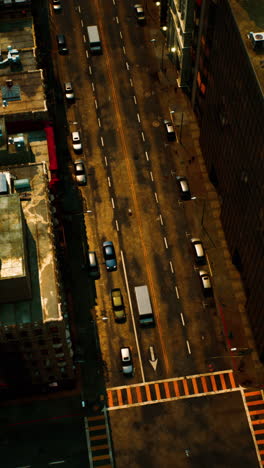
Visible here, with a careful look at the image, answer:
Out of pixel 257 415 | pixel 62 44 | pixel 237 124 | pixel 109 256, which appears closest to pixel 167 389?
pixel 257 415

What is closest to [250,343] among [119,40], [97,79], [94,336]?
[94,336]

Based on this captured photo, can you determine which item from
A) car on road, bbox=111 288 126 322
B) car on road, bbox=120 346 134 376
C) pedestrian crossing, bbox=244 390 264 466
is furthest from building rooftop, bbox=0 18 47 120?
pedestrian crossing, bbox=244 390 264 466

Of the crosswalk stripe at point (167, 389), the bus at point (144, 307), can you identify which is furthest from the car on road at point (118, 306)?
the crosswalk stripe at point (167, 389)

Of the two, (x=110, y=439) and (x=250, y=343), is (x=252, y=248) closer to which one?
(x=250, y=343)

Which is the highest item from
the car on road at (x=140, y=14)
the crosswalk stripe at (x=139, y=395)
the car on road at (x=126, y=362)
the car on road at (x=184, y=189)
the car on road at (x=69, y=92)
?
the car on road at (x=140, y=14)

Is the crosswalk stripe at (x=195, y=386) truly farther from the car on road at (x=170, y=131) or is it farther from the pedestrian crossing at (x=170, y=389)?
the car on road at (x=170, y=131)

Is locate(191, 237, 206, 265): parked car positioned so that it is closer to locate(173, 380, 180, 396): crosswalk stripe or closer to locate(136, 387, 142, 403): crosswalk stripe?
locate(173, 380, 180, 396): crosswalk stripe
